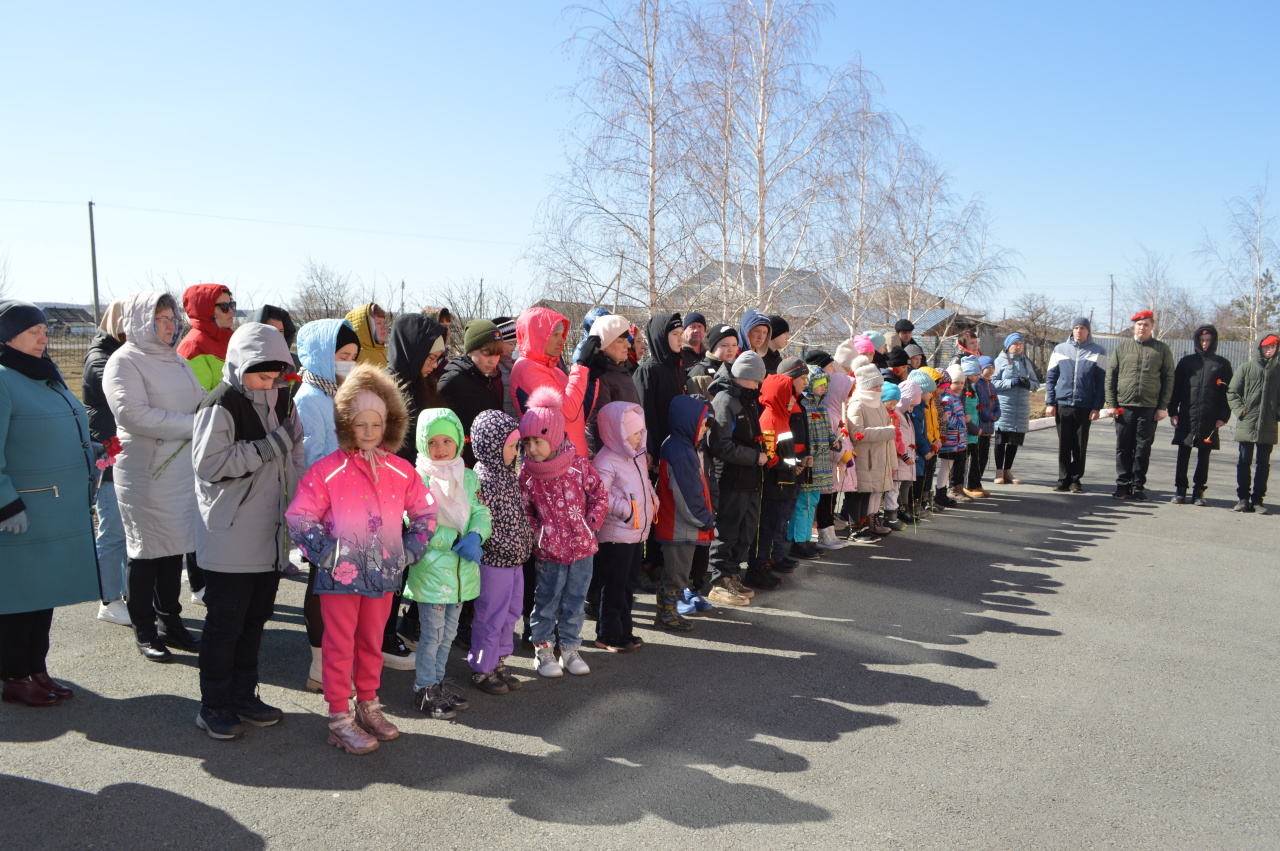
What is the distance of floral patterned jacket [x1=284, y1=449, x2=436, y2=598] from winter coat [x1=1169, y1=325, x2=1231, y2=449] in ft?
36.1

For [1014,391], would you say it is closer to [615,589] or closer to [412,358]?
[615,589]

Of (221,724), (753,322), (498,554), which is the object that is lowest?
(221,724)

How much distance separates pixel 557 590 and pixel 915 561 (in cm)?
436

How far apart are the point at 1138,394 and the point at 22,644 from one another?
12.3 m

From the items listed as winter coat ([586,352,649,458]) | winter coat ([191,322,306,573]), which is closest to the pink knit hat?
winter coat ([586,352,649,458])

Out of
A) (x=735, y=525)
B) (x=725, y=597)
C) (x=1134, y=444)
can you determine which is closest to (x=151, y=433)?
(x=735, y=525)

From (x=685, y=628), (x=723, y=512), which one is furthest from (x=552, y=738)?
(x=723, y=512)

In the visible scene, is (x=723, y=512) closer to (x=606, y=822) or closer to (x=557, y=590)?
(x=557, y=590)

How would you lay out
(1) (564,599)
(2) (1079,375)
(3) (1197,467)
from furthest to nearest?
(2) (1079,375) < (3) (1197,467) < (1) (564,599)

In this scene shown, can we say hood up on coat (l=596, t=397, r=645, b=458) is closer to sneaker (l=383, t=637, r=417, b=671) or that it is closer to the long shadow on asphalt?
the long shadow on asphalt

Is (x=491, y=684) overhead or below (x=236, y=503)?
below

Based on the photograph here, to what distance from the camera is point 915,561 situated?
8039mm

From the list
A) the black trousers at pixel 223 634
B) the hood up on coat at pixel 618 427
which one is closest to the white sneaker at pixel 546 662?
the hood up on coat at pixel 618 427

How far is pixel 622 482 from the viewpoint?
5.38 meters
